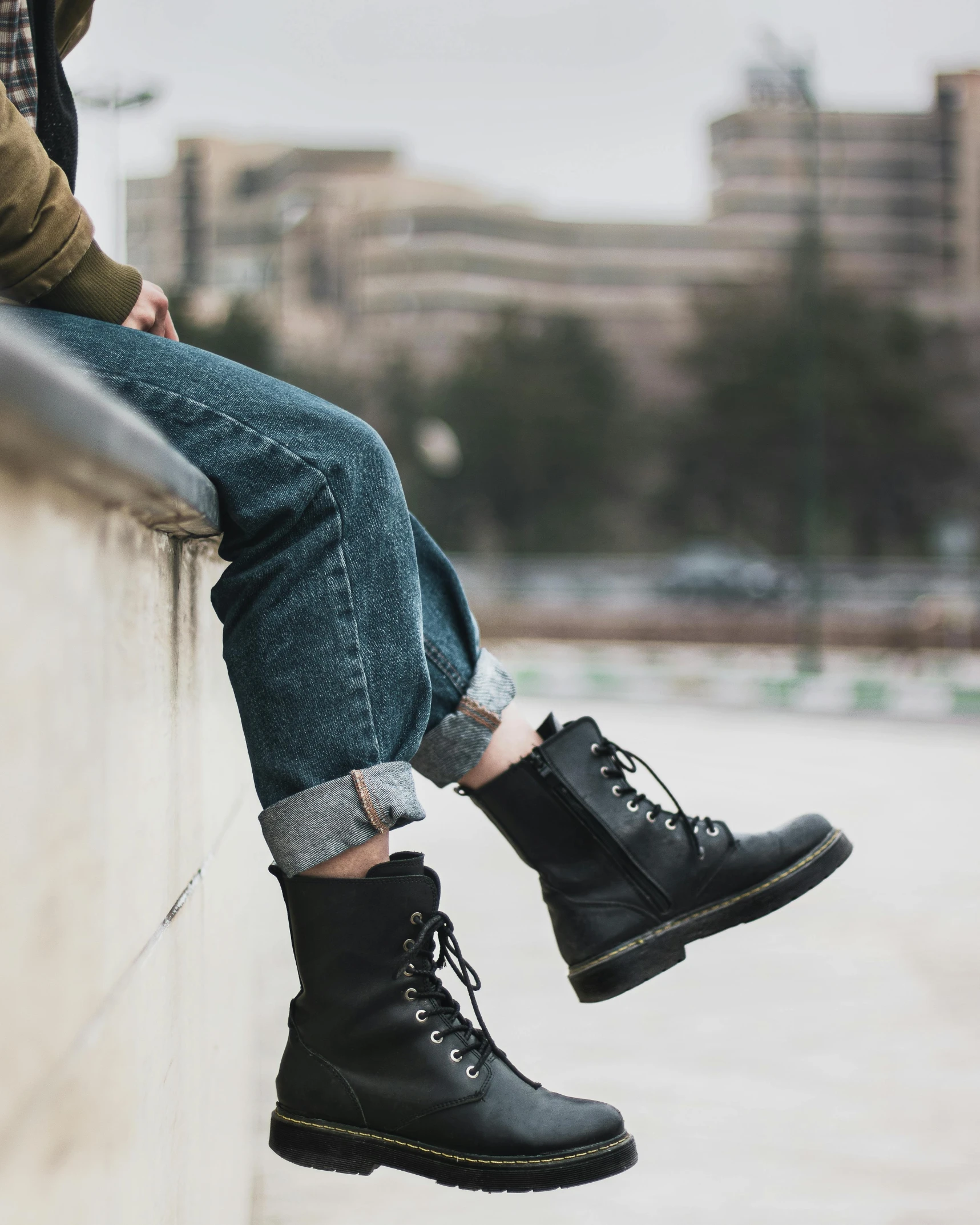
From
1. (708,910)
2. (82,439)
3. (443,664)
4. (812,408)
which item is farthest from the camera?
(812,408)

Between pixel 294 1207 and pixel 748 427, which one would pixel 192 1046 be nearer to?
pixel 294 1207

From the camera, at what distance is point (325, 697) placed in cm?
121

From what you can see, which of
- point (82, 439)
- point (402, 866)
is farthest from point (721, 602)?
point (82, 439)

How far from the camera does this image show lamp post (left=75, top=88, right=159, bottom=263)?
4434mm

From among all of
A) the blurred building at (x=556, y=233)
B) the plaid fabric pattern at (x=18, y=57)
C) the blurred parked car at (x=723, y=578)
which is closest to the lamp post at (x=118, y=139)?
the plaid fabric pattern at (x=18, y=57)

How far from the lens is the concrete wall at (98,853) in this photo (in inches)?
22.5

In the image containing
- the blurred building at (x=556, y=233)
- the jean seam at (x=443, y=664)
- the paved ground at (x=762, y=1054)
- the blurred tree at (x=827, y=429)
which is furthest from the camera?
Result: the blurred building at (x=556, y=233)

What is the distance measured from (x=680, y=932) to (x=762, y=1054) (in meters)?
1.08

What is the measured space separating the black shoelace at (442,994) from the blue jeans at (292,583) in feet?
0.49

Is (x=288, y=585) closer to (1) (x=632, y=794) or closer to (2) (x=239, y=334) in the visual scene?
(1) (x=632, y=794)

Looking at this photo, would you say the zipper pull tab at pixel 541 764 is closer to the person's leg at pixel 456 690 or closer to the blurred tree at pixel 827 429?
the person's leg at pixel 456 690

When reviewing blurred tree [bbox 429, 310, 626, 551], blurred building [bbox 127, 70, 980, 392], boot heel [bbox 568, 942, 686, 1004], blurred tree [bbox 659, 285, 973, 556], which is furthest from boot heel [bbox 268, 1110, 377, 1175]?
blurred building [bbox 127, 70, 980, 392]

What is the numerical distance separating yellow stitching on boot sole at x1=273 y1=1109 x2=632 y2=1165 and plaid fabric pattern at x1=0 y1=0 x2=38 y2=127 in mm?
1124

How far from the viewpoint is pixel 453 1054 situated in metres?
1.31
